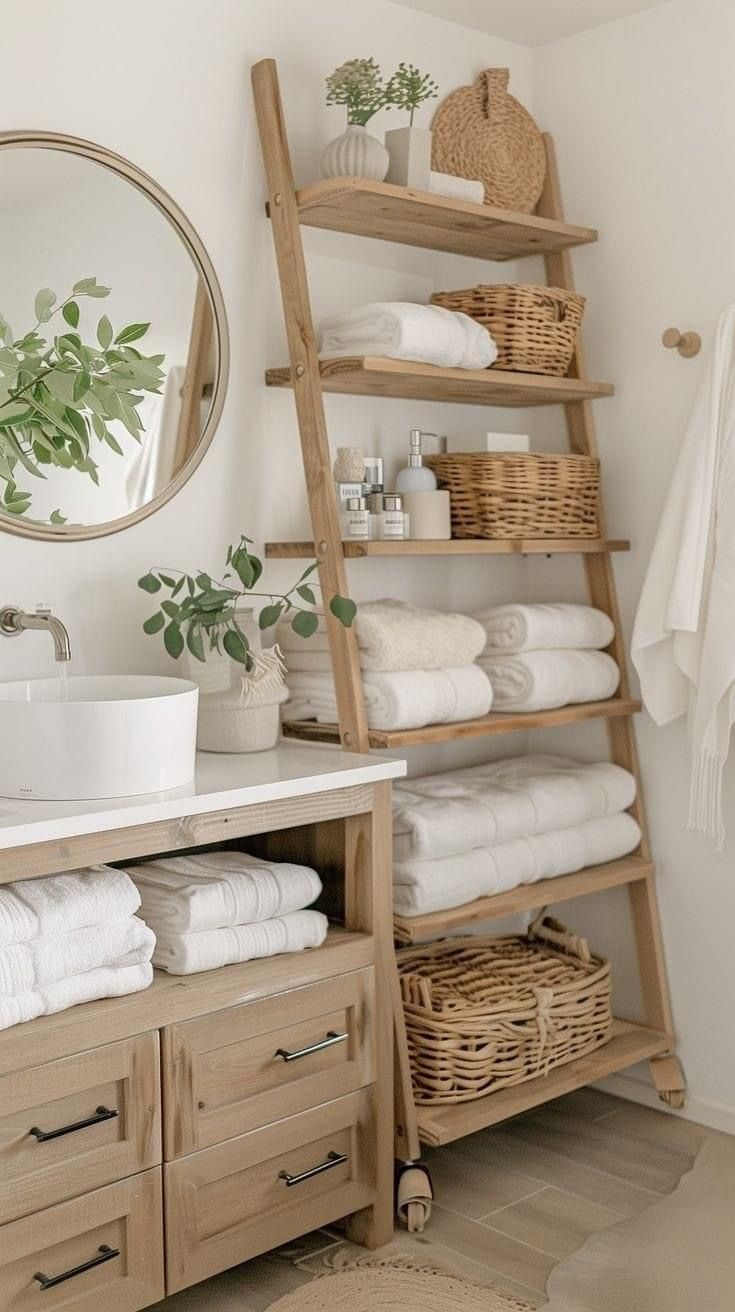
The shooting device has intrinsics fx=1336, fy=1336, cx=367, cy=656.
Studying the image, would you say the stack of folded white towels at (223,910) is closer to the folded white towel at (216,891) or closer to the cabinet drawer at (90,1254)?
the folded white towel at (216,891)

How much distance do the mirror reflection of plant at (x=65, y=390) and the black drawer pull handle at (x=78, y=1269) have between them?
1.12 meters

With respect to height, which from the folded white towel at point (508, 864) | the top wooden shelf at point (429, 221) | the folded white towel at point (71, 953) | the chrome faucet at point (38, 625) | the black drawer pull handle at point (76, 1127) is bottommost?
the black drawer pull handle at point (76, 1127)

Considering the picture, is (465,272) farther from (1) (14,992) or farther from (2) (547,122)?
(1) (14,992)

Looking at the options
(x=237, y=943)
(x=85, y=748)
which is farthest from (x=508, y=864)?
(x=85, y=748)

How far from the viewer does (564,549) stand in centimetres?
267

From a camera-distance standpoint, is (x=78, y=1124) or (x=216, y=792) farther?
(x=216, y=792)

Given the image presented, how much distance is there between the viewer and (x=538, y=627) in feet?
8.65

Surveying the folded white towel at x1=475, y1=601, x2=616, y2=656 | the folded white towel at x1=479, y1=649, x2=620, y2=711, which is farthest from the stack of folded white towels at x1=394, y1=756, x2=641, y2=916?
the folded white towel at x1=475, y1=601, x2=616, y2=656

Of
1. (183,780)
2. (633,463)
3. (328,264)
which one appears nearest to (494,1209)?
(183,780)

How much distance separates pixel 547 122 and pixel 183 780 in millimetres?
1799

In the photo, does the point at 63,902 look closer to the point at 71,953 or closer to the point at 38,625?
the point at 71,953

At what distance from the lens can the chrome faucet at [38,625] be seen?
79.4 inches

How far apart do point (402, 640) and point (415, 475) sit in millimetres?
396

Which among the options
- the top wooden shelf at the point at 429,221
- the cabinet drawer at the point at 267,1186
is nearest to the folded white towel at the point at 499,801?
the cabinet drawer at the point at 267,1186
